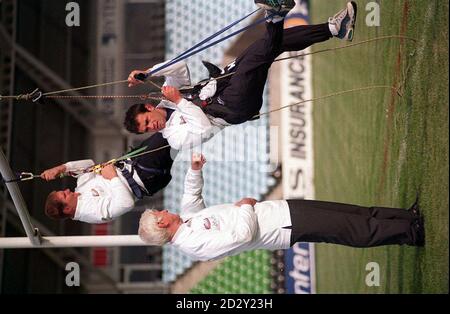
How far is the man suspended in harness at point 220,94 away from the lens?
7.21 feet

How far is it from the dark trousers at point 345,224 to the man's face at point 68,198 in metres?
0.70

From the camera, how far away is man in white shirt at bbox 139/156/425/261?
2039 mm

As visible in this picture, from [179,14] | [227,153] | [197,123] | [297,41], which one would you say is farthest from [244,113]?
[179,14]

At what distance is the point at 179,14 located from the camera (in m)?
5.59

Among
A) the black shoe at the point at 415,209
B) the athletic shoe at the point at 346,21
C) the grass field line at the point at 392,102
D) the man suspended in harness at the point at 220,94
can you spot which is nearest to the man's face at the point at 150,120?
the man suspended in harness at the point at 220,94

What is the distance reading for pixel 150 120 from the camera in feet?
7.22

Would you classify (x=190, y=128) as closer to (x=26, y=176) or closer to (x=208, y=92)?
(x=208, y=92)

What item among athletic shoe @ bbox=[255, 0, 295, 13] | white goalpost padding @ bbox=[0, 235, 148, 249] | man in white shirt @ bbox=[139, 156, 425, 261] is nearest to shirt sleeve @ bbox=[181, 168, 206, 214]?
man in white shirt @ bbox=[139, 156, 425, 261]

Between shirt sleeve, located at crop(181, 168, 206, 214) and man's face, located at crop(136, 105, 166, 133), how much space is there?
18 cm

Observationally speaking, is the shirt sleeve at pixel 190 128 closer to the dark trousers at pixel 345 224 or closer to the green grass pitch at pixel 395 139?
the dark trousers at pixel 345 224

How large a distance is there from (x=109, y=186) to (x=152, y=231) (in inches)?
13.9

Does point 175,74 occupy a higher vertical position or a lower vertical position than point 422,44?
lower

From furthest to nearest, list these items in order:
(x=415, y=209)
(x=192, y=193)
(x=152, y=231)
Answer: (x=415, y=209)
(x=192, y=193)
(x=152, y=231)

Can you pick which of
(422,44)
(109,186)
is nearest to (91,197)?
(109,186)
